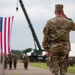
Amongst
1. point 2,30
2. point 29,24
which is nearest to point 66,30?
point 2,30

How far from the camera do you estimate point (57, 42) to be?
25.6 feet

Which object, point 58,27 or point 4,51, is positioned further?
point 4,51

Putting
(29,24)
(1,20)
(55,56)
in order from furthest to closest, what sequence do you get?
(29,24)
(1,20)
(55,56)

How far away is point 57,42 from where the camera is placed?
7.80 m

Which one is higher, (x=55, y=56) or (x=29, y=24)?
(x=29, y=24)

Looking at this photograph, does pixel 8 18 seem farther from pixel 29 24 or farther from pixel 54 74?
pixel 29 24

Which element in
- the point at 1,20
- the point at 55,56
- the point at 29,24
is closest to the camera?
the point at 55,56

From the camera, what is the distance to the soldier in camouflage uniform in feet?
25.4

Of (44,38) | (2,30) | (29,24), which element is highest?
(29,24)

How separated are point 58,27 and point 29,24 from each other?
212 feet

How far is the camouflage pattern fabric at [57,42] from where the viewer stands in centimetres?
774

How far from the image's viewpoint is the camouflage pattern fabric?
7742mm

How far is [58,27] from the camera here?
25.6ft

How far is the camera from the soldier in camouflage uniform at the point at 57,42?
7742 millimetres
